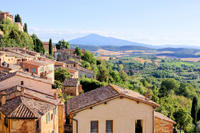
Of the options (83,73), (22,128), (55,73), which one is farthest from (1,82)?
(83,73)

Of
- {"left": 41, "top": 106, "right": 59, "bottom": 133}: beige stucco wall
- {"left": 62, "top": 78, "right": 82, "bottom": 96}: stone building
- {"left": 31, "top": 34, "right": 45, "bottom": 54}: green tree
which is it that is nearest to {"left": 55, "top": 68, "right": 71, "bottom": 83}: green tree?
{"left": 62, "top": 78, "right": 82, "bottom": 96}: stone building

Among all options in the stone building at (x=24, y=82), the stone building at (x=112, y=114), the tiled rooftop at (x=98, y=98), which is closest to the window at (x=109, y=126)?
the stone building at (x=112, y=114)

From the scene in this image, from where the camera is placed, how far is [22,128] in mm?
17453

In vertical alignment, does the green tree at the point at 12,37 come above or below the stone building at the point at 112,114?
above

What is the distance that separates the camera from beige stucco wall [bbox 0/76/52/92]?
23694 millimetres

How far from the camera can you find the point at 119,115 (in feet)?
42.8

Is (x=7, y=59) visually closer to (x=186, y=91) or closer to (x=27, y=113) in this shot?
(x=27, y=113)

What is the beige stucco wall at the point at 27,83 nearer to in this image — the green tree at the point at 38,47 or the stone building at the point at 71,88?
the stone building at the point at 71,88

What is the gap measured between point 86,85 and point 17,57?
12.9 meters

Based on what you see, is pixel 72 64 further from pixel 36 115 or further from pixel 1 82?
pixel 36 115

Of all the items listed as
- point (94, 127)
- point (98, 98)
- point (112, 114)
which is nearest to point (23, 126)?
point (94, 127)

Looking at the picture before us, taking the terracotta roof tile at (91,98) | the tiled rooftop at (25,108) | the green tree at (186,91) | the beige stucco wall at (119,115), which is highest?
the terracotta roof tile at (91,98)

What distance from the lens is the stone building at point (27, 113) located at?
17.4 m

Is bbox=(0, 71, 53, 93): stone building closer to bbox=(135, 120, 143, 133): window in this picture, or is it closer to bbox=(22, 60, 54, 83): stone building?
bbox=(22, 60, 54, 83): stone building
